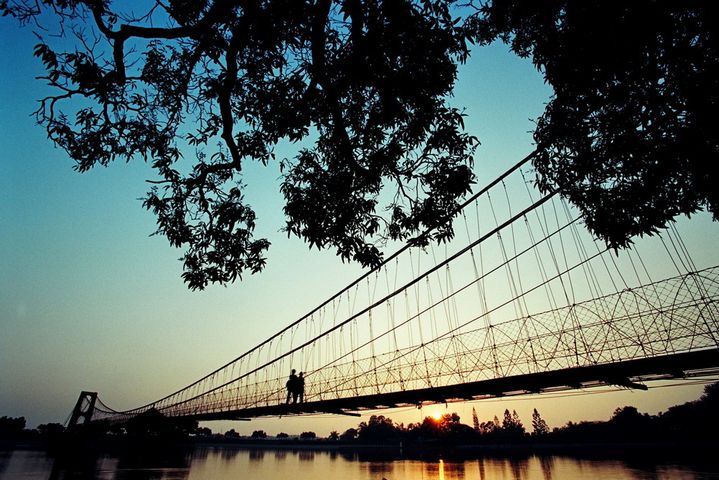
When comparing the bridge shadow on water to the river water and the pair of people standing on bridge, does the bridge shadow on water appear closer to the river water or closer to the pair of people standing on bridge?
the river water

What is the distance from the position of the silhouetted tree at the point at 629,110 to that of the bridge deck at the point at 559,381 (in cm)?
215

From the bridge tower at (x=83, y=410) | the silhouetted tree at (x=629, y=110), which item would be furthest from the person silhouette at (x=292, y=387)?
the bridge tower at (x=83, y=410)

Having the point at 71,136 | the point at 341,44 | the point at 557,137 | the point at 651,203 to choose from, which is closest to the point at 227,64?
the point at 341,44

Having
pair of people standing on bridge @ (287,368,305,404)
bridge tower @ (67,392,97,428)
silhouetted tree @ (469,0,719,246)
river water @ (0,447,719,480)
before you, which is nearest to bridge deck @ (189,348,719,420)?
silhouetted tree @ (469,0,719,246)

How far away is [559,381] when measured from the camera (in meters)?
6.30

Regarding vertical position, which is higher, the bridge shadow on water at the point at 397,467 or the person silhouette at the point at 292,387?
the person silhouette at the point at 292,387

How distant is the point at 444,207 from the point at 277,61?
3.18 metres

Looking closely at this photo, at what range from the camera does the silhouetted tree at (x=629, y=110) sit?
4000mm

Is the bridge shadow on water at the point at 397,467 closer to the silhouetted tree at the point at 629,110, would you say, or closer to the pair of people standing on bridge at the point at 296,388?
the pair of people standing on bridge at the point at 296,388

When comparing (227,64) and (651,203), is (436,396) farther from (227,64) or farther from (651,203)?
(227,64)

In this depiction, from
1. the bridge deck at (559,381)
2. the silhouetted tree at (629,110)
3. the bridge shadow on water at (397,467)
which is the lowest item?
the bridge shadow on water at (397,467)

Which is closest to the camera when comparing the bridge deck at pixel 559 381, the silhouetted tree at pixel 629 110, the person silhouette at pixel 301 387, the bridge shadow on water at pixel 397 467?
the silhouetted tree at pixel 629 110

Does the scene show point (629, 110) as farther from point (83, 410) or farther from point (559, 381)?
point (83, 410)

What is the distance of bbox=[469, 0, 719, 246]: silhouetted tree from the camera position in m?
4.00
